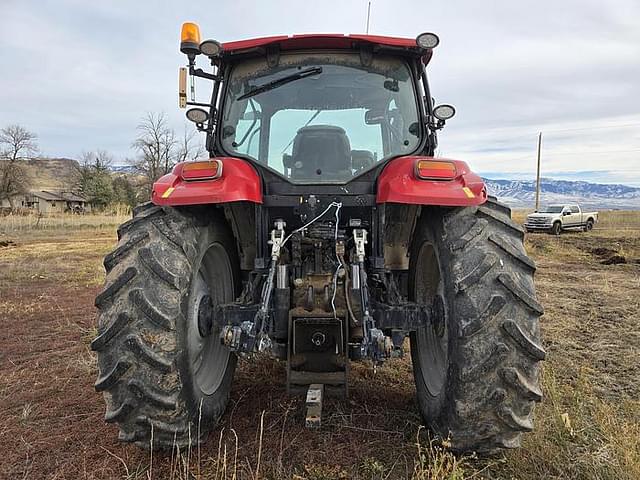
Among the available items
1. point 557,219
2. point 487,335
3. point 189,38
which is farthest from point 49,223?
point 487,335

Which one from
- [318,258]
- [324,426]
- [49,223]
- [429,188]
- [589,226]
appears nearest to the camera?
[429,188]

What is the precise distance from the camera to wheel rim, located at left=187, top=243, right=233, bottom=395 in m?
2.87

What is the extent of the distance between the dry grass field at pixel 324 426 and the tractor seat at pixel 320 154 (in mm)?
1505

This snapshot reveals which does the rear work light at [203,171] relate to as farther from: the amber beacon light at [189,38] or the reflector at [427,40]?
the reflector at [427,40]

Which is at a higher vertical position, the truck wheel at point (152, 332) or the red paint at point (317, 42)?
the red paint at point (317, 42)

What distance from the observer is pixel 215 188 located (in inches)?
105

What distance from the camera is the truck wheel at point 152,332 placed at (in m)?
2.43

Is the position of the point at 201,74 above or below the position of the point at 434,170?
Answer: above

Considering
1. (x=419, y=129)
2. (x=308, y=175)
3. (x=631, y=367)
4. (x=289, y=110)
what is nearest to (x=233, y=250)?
(x=308, y=175)

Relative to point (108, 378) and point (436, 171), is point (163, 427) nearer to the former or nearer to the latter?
point (108, 378)

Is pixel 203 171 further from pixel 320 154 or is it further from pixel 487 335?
pixel 487 335

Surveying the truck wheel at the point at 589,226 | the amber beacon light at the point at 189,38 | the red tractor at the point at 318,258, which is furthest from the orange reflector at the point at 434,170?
the truck wheel at the point at 589,226

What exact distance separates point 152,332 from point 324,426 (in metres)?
1.32

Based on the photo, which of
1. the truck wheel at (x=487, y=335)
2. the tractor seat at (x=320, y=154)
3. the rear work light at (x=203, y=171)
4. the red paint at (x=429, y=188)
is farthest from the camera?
the tractor seat at (x=320, y=154)
